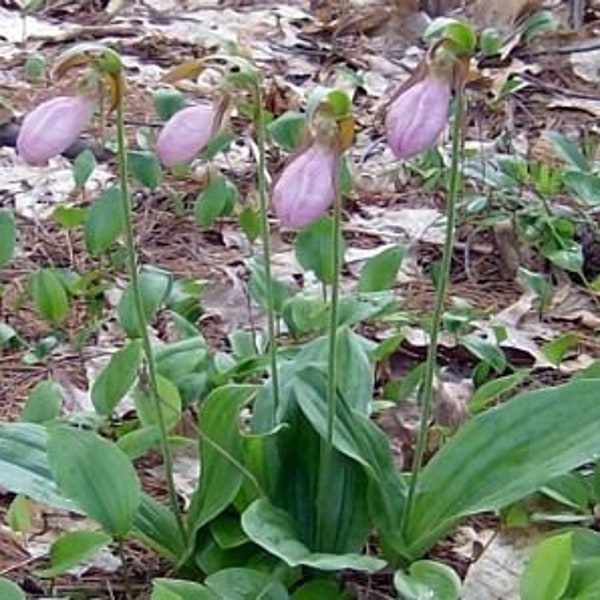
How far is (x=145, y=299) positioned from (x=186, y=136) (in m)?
0.72

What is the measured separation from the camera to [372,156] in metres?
2.91

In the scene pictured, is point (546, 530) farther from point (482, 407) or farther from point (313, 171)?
point (313, 171)

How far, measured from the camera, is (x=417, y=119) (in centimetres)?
113

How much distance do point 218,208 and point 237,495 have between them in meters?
0.97

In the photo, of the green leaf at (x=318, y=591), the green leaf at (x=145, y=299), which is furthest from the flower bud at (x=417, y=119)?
the green leaf at (x=145, y=299)

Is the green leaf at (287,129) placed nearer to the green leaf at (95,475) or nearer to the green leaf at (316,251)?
the green leaf at (316,251)

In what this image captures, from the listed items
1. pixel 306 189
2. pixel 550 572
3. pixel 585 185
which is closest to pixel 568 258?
pixel 585 185

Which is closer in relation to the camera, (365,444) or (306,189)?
(306,189)

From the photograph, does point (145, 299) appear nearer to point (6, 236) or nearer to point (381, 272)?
point (6, 236)

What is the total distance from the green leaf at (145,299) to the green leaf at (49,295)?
0.49ft

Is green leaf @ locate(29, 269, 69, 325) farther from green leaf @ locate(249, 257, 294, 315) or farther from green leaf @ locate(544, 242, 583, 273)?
green leaf @ locate(544, 242, 583, 273)

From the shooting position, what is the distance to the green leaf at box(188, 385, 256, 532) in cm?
143

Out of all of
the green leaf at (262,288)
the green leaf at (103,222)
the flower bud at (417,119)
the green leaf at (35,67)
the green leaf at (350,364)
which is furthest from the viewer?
the green leaf at (35,67)

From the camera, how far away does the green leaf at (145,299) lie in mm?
1874
